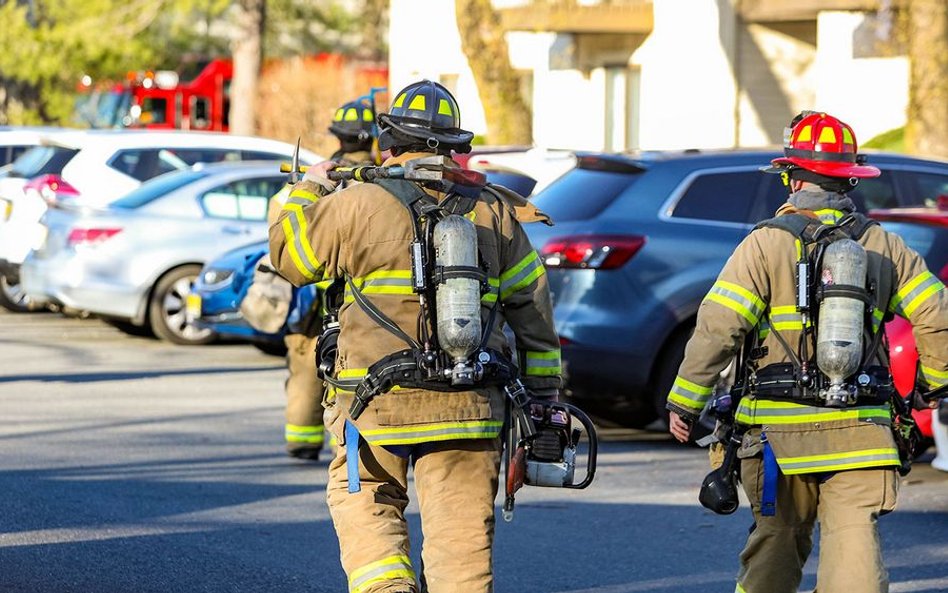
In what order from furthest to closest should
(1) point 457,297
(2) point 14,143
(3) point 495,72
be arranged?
(3) point 495,72
(2) point 14,143
(1) point 457,297

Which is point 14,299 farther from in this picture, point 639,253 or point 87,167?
point 639,253

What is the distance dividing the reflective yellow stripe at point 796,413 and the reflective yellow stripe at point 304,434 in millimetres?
3957

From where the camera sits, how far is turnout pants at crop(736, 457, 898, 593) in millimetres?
4758

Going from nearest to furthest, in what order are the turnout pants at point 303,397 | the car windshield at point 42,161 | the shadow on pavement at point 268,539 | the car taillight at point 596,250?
the shadow on pavement at point 268,539
the turnout pants at point 303,397
the car taillight at point 596,250
the car windshield at point 42,161

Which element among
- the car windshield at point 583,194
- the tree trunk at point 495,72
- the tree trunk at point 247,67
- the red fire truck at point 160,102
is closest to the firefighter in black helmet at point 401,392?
the car windshield at point 583,194

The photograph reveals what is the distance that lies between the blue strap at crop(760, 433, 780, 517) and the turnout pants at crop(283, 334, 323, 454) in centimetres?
389

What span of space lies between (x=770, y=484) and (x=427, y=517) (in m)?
1.01

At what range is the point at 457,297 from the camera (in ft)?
14.9

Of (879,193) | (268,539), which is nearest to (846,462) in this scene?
(268,539)

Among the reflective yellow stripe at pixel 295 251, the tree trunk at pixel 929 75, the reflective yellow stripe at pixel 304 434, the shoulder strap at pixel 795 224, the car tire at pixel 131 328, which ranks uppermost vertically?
the tree trunk at pixel 929 75

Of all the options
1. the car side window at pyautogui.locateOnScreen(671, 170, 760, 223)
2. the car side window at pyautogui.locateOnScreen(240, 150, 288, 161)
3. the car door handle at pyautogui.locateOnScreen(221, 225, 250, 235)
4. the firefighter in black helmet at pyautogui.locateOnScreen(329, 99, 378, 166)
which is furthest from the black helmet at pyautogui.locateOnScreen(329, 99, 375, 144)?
the car side window at pyautogui.locateOnScreen(240, 150, 288, 161)

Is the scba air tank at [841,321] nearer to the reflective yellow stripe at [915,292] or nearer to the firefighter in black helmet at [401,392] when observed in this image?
the reflective yellow stripe at [915,292]

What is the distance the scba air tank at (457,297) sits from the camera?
453 cm

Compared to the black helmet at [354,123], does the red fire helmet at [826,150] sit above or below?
below
